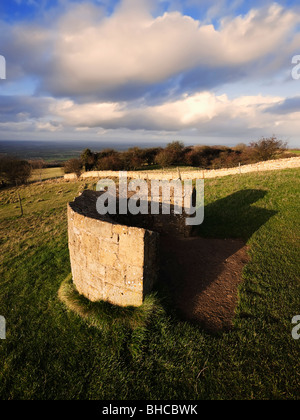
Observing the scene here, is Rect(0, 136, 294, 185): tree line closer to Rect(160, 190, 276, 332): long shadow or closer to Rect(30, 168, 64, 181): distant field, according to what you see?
Rect(30, 168, 64, 181): distant field

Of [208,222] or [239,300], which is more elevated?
[208,222]

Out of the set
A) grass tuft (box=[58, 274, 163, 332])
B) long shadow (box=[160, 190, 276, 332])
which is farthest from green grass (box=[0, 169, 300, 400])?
long shadow (box=[160, 190, 276, 332])

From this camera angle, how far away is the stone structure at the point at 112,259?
462 cm

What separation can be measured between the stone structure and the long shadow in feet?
4.05

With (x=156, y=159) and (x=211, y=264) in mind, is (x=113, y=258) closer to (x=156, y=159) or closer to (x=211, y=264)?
(x=211, y=264)

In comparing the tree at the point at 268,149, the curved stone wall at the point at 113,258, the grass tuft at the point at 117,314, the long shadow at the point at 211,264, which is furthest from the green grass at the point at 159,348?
the tree at the point at 268,149

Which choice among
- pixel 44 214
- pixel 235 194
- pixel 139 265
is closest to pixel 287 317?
pixel 139 265

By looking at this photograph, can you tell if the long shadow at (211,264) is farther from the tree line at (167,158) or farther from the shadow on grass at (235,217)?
the tree line at (167,158)

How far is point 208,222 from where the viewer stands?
1045 centimetres

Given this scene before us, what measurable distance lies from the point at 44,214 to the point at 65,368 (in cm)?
1561

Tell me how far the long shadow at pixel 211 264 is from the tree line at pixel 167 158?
103ft

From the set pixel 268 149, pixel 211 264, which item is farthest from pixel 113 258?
pixel 268 149

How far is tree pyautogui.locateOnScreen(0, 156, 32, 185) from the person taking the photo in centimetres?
3459
